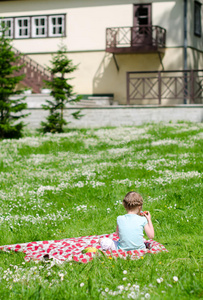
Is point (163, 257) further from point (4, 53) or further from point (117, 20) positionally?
point (117, 20)

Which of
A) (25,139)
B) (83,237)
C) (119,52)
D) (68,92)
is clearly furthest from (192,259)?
(119,52)

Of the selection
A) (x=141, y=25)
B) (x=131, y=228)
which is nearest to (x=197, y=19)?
(x=141, y=25)

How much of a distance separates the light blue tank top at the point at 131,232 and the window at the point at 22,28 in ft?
84.4

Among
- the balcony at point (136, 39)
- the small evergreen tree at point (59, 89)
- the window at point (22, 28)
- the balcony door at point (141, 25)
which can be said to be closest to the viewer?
the small evergreen tree at point (59, 89)

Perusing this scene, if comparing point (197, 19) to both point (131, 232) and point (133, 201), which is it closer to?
point (133, 201)

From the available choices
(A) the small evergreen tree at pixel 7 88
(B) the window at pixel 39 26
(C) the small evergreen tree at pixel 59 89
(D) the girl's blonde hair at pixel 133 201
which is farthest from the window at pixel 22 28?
(D) the girl's blonde hair at pixel 133 201

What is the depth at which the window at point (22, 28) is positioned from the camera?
2869 centimetres

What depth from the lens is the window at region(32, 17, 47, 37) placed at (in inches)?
1116

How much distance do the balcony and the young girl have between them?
21072 millimetres

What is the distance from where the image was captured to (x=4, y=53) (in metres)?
16.0

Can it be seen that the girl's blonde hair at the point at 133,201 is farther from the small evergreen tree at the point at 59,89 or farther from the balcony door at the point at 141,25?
the balcony door at the point at 141,25

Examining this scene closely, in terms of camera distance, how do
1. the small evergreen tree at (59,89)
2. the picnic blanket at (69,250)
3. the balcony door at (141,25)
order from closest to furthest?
the picnic blanket at (69,250) < the small evergreen tree at (59,89) < the balcony door at (141,25)

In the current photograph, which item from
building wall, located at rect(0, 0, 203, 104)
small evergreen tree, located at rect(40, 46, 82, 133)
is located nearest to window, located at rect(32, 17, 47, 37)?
building wall, located at rect(0, 0, 203, 104)

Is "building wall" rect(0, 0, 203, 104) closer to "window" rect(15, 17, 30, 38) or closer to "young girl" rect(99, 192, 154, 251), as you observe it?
"window" rect(15, 17, 30, 38)
